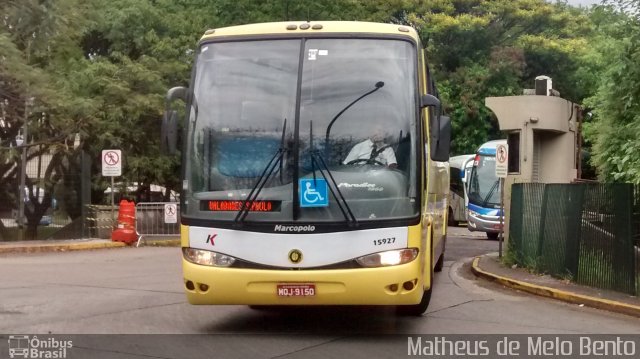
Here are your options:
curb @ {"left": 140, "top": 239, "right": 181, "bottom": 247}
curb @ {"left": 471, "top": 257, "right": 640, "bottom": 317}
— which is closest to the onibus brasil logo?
curb @ {"left": 471, "top": 257, "right": 640, "bottom": 317}

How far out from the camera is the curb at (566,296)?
1109 cm

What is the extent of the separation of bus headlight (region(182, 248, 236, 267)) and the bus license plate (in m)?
0.60

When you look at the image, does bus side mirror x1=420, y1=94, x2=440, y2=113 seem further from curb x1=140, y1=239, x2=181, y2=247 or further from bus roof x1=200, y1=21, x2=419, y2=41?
curb x1=140, y1=239, x2=181, y2=247

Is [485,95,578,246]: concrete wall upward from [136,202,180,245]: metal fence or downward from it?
upward

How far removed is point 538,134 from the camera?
62.3 feet

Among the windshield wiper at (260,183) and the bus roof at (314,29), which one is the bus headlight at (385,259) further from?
the bus roof at (314,29)

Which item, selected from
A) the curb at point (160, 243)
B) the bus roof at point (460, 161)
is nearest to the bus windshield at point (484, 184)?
the bus roof at point (460, 161)

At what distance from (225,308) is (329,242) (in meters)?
3.19

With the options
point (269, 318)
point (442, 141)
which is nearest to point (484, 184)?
point (269, 318)

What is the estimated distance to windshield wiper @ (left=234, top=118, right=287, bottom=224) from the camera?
27.4 ft

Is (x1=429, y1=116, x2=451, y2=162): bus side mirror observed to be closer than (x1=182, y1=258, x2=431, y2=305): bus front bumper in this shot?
No

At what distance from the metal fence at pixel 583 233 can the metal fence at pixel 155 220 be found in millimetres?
13314

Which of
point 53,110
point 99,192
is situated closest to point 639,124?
point 53,110

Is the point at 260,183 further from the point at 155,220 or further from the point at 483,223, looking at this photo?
the point at 483,223
